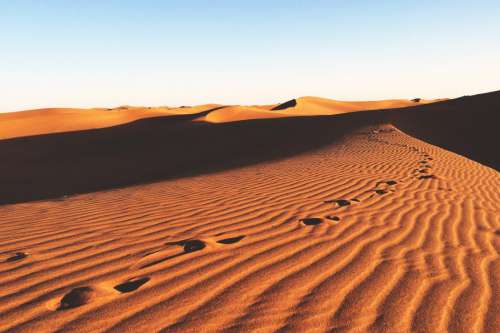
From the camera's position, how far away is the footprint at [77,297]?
96.3 inches

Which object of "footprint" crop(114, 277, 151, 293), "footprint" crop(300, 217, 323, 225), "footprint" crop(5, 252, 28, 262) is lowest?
"footprint" crop(300, 217, 323, 225)

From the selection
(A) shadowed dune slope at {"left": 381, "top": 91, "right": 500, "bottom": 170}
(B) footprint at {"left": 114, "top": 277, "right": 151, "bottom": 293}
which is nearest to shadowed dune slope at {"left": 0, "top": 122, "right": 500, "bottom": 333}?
(B) footprint at {"left": 114, "top": 277, "right": 151, "bottom": 293}

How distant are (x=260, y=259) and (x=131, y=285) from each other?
3.52ft

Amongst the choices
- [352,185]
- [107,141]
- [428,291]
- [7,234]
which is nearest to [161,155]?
[107,141]

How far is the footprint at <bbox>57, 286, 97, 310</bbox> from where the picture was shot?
245cm

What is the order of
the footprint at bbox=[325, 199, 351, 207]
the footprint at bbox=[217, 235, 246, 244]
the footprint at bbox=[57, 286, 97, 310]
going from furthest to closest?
the footprint at bbox=[325, 199, 351, 207], the footprint at bbox=[217, 235, 246, 244], the footprint at bbox=[57, 286, 97, 310]

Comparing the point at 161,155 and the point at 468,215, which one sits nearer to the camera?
the point at 468,215

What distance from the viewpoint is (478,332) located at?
87.5 inches

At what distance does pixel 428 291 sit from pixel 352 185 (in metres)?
4.23

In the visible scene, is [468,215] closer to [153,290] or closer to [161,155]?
[153,290]

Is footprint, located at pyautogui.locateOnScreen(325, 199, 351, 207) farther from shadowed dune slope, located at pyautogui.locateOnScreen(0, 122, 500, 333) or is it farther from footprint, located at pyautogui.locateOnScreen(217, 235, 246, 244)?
footprint, located at pyautogui.locateOnScreen(217, 235, 246, 244)

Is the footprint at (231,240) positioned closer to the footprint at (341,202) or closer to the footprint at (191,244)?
the footprint at (191,244)

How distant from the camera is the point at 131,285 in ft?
9.03

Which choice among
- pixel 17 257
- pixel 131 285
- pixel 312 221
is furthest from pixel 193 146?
pixel 131 285
